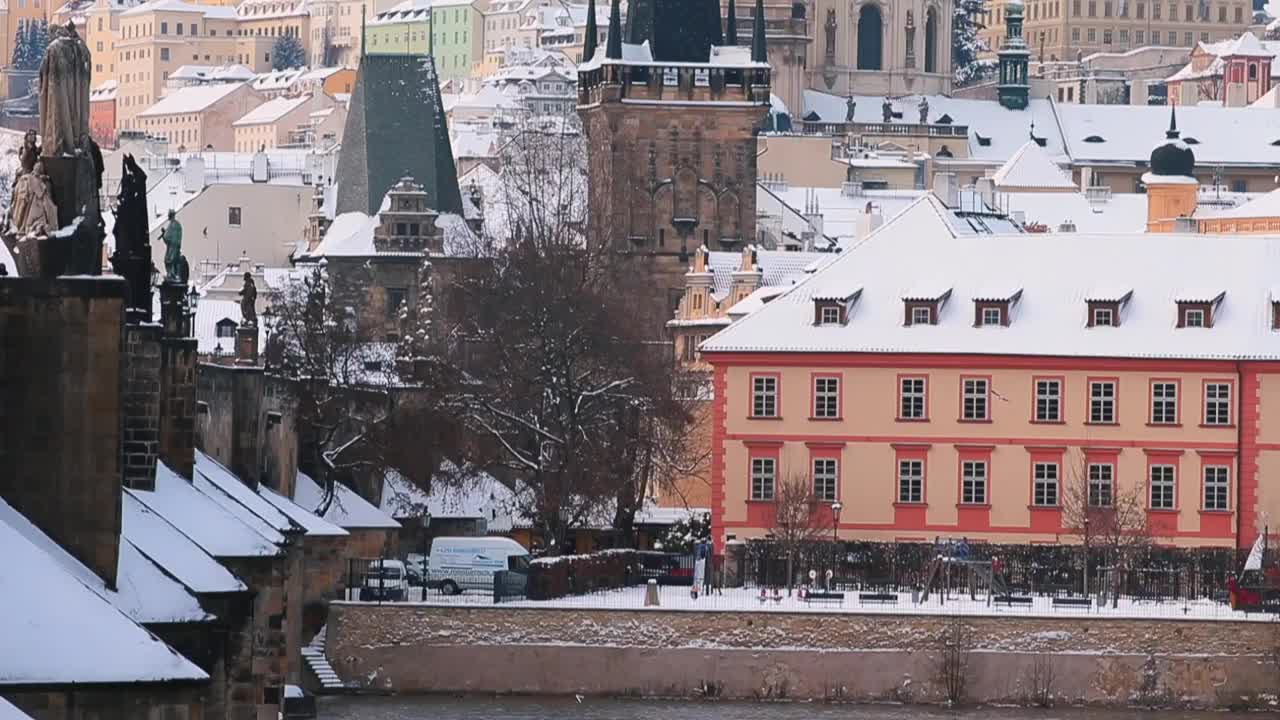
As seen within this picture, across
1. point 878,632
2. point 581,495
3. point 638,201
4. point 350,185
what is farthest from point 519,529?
point 350,185

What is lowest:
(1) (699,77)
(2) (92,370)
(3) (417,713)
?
(3) (417,713)

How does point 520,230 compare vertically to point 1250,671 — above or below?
above

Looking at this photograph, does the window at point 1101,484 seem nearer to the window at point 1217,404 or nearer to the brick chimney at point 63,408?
the window at point 1217,404

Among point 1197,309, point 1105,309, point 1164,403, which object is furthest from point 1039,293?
point 1164,403

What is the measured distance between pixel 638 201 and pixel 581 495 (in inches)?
1666

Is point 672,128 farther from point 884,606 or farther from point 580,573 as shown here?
point 884,606

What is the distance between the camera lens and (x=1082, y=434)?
73.7 m

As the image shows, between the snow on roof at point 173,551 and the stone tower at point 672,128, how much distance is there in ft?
270

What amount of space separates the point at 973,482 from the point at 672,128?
4532cm

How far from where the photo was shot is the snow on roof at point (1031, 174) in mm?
177625

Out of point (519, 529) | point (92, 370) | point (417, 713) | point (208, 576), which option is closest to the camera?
point (92, 370)

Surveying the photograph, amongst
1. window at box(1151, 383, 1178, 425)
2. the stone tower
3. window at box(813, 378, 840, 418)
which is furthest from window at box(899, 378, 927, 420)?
the stone tower

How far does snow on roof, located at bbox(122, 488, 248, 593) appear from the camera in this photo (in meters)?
32.1

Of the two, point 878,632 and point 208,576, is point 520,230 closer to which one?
point 878,632
